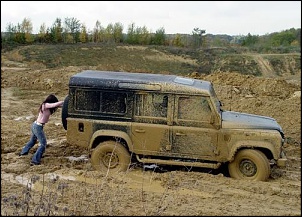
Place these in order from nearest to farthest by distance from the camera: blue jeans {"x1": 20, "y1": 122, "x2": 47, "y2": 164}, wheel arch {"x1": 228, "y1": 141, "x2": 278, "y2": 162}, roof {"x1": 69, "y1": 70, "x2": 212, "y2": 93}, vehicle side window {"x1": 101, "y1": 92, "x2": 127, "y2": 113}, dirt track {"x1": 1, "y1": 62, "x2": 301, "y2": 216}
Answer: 1. dirt track {"x1": 1, "y1": 62, "x2": 301, "y2": 216}
2. wheel arch {"x1": 228, "y1": 141, "x2": 278, "y2": 162}
3. roof {"x1": 69, "y1": 70, "x2": 212, "y2": 93}
4. vehicle side window {"x1": 101, "y1": 92, "x2": 127, "y2": 113}
5. blue jeans {"x1": 20, "y1": 122, "x2": 47, "y2": 164}

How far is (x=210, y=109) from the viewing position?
8523 mm

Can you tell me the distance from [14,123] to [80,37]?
3624cm

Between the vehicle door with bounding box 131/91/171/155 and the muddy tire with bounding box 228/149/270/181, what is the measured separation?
1.33 meters

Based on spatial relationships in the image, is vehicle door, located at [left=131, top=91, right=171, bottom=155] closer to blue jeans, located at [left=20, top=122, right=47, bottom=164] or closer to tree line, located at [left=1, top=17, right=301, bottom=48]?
blue jeans, located at [left=20, top=122, right=47, bottom=164]

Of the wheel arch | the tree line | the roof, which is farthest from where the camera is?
the tree line

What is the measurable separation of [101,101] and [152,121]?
1062 mm

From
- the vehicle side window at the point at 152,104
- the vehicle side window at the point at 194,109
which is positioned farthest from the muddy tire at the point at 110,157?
the vehicle side window at the point at 194,109

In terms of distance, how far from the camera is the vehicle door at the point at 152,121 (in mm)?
8648

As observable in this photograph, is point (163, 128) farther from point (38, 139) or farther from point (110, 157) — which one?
point (38, 139)

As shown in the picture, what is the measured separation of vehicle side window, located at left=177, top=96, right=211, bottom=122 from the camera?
8547 millimetres

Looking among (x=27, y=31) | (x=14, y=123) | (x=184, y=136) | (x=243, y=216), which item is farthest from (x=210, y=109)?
(x=27, y=31)

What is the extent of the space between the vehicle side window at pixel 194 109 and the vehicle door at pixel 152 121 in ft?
0.88

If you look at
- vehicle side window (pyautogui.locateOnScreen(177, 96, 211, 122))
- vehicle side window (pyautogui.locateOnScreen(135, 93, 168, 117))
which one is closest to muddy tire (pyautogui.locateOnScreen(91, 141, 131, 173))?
vehicle side window (pyautogui.locateOnScreen(135, 93, 168, 117))

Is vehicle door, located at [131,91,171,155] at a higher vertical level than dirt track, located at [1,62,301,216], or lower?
higher
